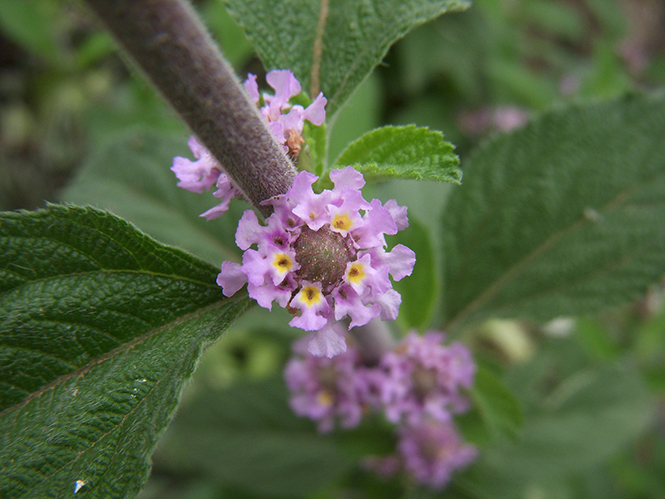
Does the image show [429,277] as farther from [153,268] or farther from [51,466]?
[51,466]

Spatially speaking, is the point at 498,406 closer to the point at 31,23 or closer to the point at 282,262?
the point at 282,262

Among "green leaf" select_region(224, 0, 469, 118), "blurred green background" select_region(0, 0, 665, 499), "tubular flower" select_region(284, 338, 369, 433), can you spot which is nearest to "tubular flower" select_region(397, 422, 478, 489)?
"blurred green background" select_region(0, 0, 665, 499)

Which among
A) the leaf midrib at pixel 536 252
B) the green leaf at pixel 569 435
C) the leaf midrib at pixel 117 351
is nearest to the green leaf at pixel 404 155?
the leaf midrib at pixel 117 351

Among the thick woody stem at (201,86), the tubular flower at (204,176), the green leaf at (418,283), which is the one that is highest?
the thick woody stem at (201,86)

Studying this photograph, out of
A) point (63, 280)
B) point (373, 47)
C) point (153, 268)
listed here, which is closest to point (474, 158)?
point (373, 47)

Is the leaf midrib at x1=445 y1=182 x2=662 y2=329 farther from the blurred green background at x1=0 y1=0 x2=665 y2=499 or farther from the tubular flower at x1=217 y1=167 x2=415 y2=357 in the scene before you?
the tubular flower at x1=217 y1=167 x2=415 y2=357

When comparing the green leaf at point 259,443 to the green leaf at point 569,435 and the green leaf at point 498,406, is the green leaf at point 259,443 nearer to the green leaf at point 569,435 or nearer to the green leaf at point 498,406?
the green leaf at point 569,435
